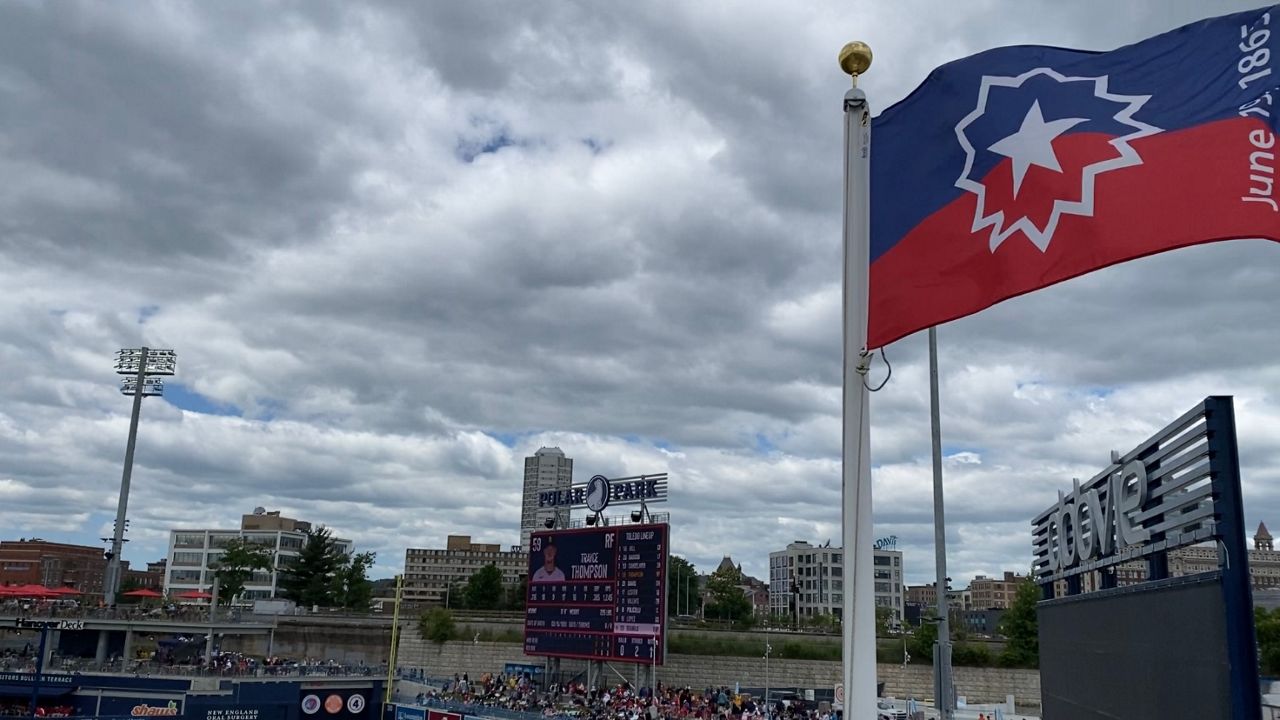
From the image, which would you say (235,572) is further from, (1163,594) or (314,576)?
(1163,594)

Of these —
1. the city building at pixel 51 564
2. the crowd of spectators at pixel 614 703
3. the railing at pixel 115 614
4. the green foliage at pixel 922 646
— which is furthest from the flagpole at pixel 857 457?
the city building at pixel 51 564

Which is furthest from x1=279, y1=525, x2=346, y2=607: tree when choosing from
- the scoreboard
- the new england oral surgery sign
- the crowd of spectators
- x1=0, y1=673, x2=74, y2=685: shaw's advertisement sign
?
the new england oral surgery sign

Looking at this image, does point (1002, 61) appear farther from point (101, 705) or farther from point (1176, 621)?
point (101, 705)

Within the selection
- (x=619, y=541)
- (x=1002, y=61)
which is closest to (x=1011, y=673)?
(x=619, y=541)

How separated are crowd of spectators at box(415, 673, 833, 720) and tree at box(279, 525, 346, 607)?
153ft

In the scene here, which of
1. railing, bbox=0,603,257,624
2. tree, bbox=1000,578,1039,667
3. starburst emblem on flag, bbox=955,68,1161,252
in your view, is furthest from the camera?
railing, bbox=0,603,257,624

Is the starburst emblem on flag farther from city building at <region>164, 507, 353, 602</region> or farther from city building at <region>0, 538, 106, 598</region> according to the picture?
city building at <region>0, 538, 106, 598</region>

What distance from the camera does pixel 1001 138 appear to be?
7648 millimetres

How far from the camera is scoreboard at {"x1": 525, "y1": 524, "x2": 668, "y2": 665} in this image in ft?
132

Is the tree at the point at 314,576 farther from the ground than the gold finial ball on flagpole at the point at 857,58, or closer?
closer

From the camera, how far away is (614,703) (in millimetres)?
39812

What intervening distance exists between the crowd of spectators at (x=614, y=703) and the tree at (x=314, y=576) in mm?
46755

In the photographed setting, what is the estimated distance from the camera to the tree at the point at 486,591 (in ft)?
311

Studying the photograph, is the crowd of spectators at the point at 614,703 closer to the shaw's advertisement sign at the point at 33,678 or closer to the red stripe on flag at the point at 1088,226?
the shaw's advertisement sign at the point at 33,678
